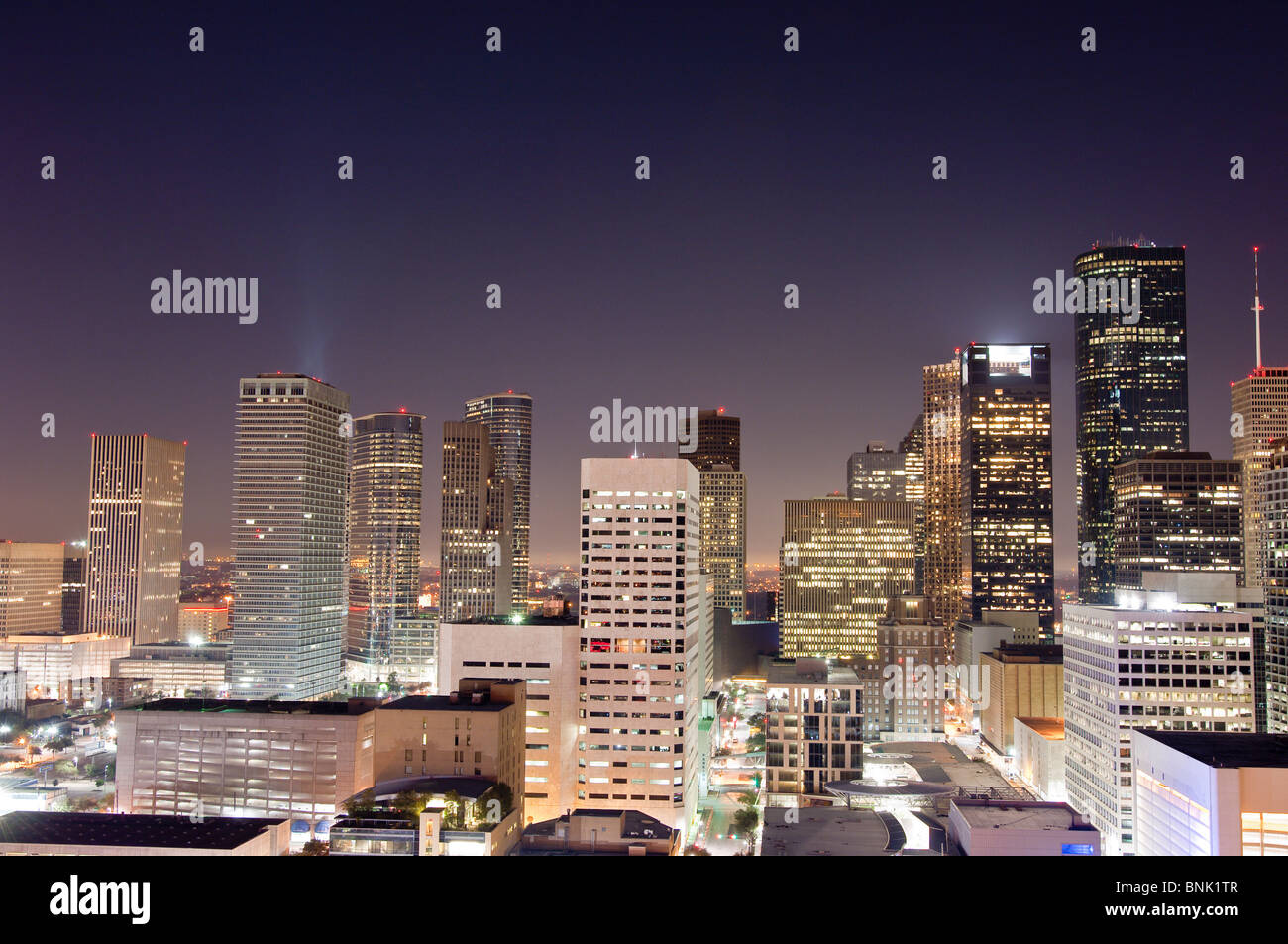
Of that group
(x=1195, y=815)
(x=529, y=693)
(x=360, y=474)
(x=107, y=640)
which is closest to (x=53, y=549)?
(x=107, y=640)

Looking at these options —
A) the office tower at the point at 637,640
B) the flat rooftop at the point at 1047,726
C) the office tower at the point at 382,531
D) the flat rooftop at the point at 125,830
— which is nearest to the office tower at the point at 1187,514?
the flat rooftop at the point at 1047,726

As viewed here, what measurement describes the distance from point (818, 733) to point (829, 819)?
1266 cm

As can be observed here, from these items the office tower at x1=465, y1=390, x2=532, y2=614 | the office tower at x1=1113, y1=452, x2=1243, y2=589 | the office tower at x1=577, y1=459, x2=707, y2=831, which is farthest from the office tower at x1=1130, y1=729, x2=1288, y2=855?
the office tower at x1=465, y1=390, x2=532, y2=614

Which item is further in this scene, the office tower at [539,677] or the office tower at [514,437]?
the office tower at [514,437]

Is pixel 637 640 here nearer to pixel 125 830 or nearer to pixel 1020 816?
pixel 1020 816

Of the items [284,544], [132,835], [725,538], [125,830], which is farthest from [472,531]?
[132,835]

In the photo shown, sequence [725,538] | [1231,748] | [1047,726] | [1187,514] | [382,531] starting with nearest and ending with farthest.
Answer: [1231,748]
[1047,726]
[1187,514]
[382,531]
[725,538]

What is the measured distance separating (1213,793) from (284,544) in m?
69.5

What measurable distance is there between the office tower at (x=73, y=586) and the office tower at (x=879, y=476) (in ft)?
302

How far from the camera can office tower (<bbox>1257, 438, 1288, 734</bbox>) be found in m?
42.7

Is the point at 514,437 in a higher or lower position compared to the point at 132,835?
higher

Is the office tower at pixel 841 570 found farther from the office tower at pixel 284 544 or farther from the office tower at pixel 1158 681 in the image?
the office tower at pixel 1158 681

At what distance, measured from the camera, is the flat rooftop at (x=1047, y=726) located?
46.9 metres

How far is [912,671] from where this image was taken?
66.8 meters
